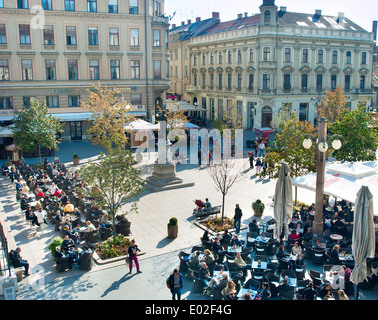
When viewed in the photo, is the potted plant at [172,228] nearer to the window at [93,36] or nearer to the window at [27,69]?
the window at [27,69]

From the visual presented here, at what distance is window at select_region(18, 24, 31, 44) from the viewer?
41.2 metres

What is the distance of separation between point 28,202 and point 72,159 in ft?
47.4

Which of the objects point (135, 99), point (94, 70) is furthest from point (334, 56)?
point (94, 70)

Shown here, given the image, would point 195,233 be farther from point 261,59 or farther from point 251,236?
point 261,59

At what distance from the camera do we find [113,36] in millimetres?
44750

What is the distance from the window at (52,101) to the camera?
43.4m

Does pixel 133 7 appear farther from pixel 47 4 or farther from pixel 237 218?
pixel 237 218

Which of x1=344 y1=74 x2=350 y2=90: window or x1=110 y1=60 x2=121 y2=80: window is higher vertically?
x1=110 y1=60 x2=121 y2=80: window

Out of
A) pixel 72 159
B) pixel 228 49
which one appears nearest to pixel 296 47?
pixel 228 49

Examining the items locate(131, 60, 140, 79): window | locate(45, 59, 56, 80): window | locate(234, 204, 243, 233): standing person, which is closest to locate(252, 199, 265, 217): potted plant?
locate(234, 204, 243, 233): standing person

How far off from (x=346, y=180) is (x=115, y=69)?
3304 centimetres

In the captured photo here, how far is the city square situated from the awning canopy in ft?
0.28

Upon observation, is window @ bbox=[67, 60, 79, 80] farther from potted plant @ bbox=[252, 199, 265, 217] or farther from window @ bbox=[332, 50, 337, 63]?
window @ bbox=[332, 50, 337, 63]

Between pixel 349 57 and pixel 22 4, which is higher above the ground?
pixel 22 4
